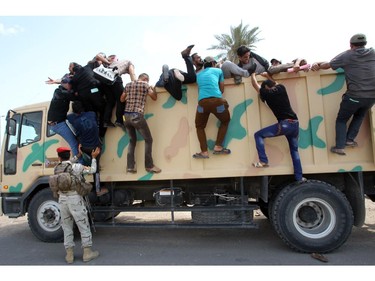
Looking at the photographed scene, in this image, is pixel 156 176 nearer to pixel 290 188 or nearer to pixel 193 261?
pixel 193 261

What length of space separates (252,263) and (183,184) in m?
1.82

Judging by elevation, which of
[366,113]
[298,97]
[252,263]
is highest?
[298,97]

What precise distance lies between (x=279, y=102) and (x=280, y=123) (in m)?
0.33

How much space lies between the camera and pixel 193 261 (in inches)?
176

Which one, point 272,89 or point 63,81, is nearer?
point 272,89

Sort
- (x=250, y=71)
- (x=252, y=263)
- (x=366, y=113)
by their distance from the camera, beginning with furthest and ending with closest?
(x=250, y=71) < (x=366, y=113) < (x=252, y=263)

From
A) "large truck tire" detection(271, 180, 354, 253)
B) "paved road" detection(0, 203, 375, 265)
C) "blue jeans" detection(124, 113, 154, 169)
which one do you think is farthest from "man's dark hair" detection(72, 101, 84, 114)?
"large truck tire" detection(271, 180, 354, 253)

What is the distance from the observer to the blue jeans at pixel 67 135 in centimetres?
541

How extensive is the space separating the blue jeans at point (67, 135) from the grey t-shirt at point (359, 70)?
4.60 metres

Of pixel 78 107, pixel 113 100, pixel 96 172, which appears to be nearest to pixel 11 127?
pixel 78 107

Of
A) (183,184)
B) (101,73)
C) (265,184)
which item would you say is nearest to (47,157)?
(101,73)

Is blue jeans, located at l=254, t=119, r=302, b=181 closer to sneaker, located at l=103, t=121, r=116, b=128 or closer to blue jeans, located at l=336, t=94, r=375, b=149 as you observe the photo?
blue jeans, located at l=336, t=94, r=375, b=149

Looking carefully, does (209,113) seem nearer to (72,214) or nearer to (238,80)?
(238,80)

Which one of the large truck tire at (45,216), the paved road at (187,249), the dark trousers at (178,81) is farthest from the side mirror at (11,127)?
the dark trousers at (178,81)
